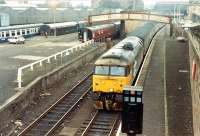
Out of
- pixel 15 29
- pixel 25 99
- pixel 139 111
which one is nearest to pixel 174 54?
pixel 25 99

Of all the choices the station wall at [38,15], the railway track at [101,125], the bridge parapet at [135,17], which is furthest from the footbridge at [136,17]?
the railway track at [101,125]

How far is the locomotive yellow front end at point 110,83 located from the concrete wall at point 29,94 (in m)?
3.81

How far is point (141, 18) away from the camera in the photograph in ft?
178

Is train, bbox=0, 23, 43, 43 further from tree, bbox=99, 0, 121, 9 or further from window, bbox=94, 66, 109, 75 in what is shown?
tree, bbox=99, 0, 121, 9

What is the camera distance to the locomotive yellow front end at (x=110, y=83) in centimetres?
1902

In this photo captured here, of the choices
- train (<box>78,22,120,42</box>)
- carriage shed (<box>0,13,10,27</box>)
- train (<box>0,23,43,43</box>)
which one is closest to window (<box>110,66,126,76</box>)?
train (<box>78,22,120,42</box>)

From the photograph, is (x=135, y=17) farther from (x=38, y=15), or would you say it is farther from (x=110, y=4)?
(x=110, y=4)

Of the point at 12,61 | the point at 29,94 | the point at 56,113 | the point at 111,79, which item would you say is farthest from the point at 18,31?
the point at 111,79

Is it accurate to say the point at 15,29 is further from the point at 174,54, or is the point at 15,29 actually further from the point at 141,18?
the point at 174,54

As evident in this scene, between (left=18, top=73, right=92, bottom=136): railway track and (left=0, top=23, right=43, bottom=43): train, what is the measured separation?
2656 cm

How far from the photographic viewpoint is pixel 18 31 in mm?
53562

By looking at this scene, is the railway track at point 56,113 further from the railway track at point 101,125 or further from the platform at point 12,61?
the platform at point 12,61

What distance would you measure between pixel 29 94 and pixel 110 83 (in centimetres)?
481

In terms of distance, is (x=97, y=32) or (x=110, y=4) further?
(x=110, y=4)
